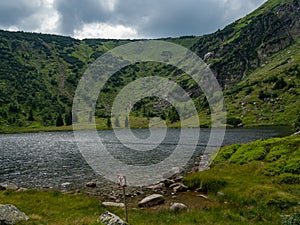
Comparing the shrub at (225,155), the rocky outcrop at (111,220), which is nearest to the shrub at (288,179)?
the shrub at (225,155)

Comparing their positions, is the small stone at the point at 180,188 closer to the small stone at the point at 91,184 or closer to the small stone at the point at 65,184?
the small stone at the point at 91,184

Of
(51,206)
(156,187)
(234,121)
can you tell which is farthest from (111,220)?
(234,121)

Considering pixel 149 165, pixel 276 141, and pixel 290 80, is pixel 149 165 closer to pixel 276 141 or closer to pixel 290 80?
pixel 276 141

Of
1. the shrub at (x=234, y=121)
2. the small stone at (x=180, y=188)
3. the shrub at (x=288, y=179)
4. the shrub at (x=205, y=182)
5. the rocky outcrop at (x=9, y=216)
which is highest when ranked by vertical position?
the shrub at (x=234, y=121)

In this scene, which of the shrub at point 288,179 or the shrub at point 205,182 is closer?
the shrub at point 288,179

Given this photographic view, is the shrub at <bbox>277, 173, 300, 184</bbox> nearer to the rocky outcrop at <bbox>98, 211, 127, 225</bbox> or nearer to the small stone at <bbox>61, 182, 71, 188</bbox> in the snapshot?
the rocky outcrop at <bbox>98, 211, 127, 225</bbox>

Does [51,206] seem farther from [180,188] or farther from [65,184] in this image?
[180,188]

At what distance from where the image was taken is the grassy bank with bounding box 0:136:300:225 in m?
22.2

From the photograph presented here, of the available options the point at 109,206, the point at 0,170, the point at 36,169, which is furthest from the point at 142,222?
the point at 0,170

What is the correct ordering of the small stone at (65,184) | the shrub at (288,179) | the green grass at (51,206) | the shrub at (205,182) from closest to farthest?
the green grass at (51,206) < the shrub at (288,179) < the shrub at (205,182) < the small stone at (65,184)

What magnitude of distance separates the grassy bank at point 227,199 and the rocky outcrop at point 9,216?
94 cm

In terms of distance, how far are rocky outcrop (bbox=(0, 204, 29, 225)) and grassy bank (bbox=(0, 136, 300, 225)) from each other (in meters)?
0.94

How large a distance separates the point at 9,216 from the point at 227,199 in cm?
2101

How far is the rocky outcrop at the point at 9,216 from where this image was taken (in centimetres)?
1996
